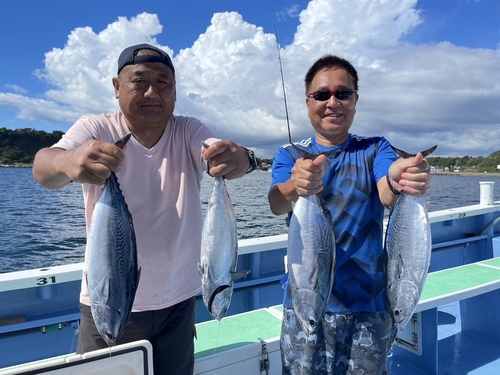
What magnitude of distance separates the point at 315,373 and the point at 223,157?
1381 millimetres

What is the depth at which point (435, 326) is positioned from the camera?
364 cm

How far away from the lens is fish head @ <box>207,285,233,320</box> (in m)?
1.77

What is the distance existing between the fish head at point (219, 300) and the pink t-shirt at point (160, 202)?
1.24ft

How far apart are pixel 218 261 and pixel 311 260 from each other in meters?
0.48

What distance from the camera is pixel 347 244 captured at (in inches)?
82.6

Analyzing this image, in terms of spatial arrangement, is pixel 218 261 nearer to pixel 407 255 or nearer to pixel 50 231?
pixel 407 255

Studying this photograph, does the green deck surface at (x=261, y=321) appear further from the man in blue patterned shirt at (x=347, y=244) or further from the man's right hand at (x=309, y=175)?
the man's right hand at (x=309, y=175)

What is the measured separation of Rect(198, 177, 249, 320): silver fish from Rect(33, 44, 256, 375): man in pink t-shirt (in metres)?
0.26

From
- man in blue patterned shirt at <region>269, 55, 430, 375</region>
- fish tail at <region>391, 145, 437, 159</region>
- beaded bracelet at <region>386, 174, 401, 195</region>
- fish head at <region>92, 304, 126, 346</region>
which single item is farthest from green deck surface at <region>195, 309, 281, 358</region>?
fish tail at <region>391, 145, 437, 159</region>

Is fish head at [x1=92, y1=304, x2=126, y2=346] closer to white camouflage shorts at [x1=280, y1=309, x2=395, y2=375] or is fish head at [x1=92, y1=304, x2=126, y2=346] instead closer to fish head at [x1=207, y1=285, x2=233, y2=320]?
fish head at [x1=207, y1=285, x2=233, y2=320]

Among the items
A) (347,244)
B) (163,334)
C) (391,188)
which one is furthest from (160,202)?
(391,188)

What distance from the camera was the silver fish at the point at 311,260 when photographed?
1.85 meters

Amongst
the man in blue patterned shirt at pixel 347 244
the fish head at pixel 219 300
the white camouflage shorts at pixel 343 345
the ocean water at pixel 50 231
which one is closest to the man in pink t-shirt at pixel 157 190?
the fish head at pixel 219 300

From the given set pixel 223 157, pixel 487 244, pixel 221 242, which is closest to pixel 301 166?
pixel 223 157
